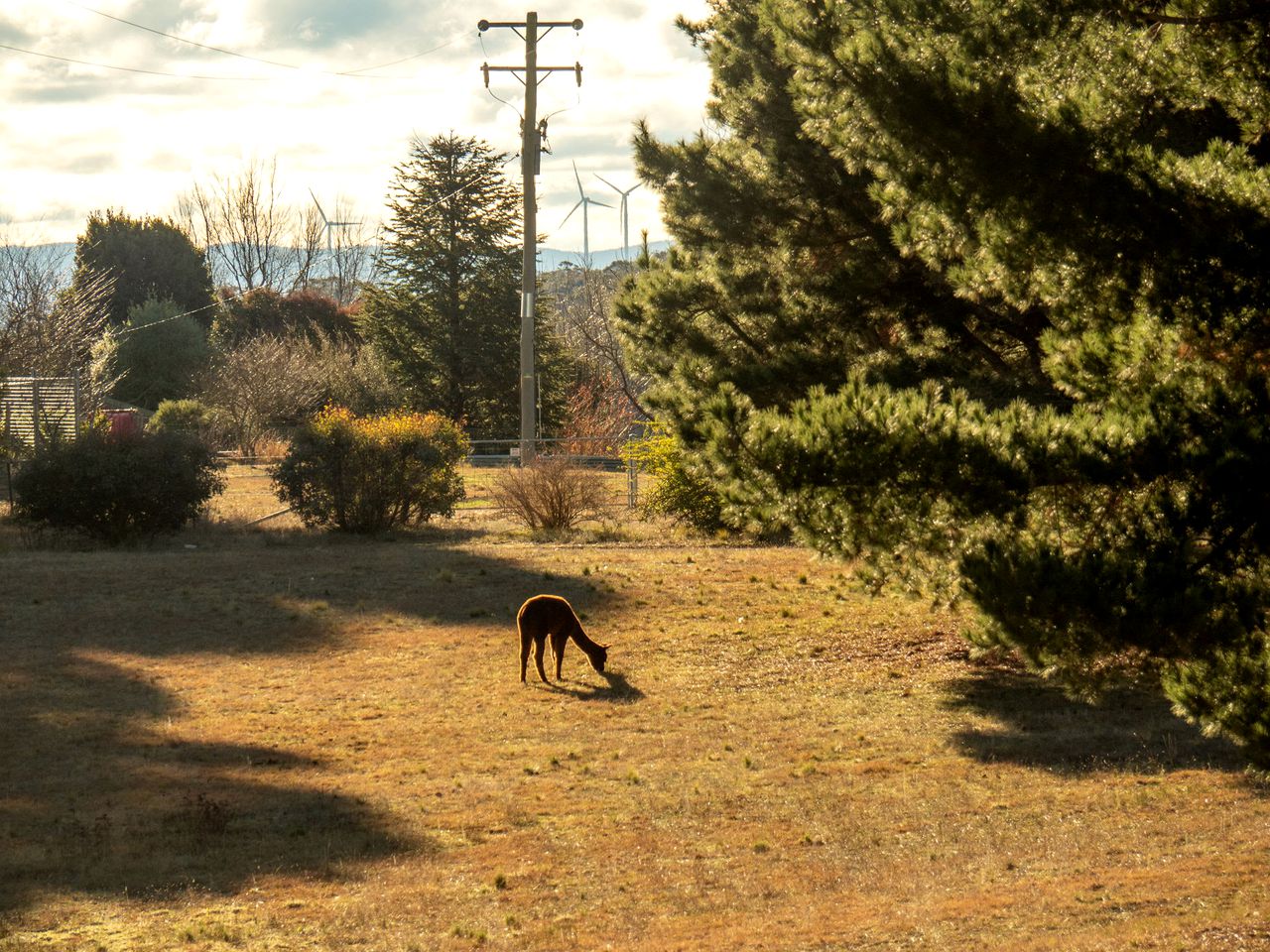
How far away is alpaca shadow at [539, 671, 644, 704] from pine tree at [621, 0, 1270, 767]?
4506mm

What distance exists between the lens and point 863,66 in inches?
282

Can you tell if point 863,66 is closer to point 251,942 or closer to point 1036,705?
point 251,942

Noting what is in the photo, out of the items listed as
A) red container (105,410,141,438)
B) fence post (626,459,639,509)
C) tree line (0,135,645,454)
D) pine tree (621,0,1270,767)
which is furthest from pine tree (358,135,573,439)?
pine tree (621,0,1270,767)

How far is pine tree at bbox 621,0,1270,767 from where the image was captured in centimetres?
589

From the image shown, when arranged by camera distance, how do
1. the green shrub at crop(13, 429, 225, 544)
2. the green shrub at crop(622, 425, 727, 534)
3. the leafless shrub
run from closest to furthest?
1. the green shrub at crop(13, 429, 225, 544)
2. the green shrub at crop(622, 425, 727, 534)
3. the leafless shrub

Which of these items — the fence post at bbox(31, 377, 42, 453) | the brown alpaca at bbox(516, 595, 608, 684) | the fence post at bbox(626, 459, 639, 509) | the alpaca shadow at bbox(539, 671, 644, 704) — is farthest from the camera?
the fence post at bbox(31, 377, 42, 453)

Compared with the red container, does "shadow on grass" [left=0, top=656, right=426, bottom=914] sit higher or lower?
lower

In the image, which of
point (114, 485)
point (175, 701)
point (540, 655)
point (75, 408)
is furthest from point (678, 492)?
point (75, 408)

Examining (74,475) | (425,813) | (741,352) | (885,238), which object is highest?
(885,238)

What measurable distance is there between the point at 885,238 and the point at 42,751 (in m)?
7.72

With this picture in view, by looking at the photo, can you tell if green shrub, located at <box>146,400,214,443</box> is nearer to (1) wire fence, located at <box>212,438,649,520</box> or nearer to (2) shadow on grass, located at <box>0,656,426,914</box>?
(1) wire fence, located at <box>212,438,649,520</box>

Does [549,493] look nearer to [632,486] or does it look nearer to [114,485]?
[632,486]

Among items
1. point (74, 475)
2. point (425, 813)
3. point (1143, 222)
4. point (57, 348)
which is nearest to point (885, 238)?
point (1143, 222)

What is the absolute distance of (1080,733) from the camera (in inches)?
423
